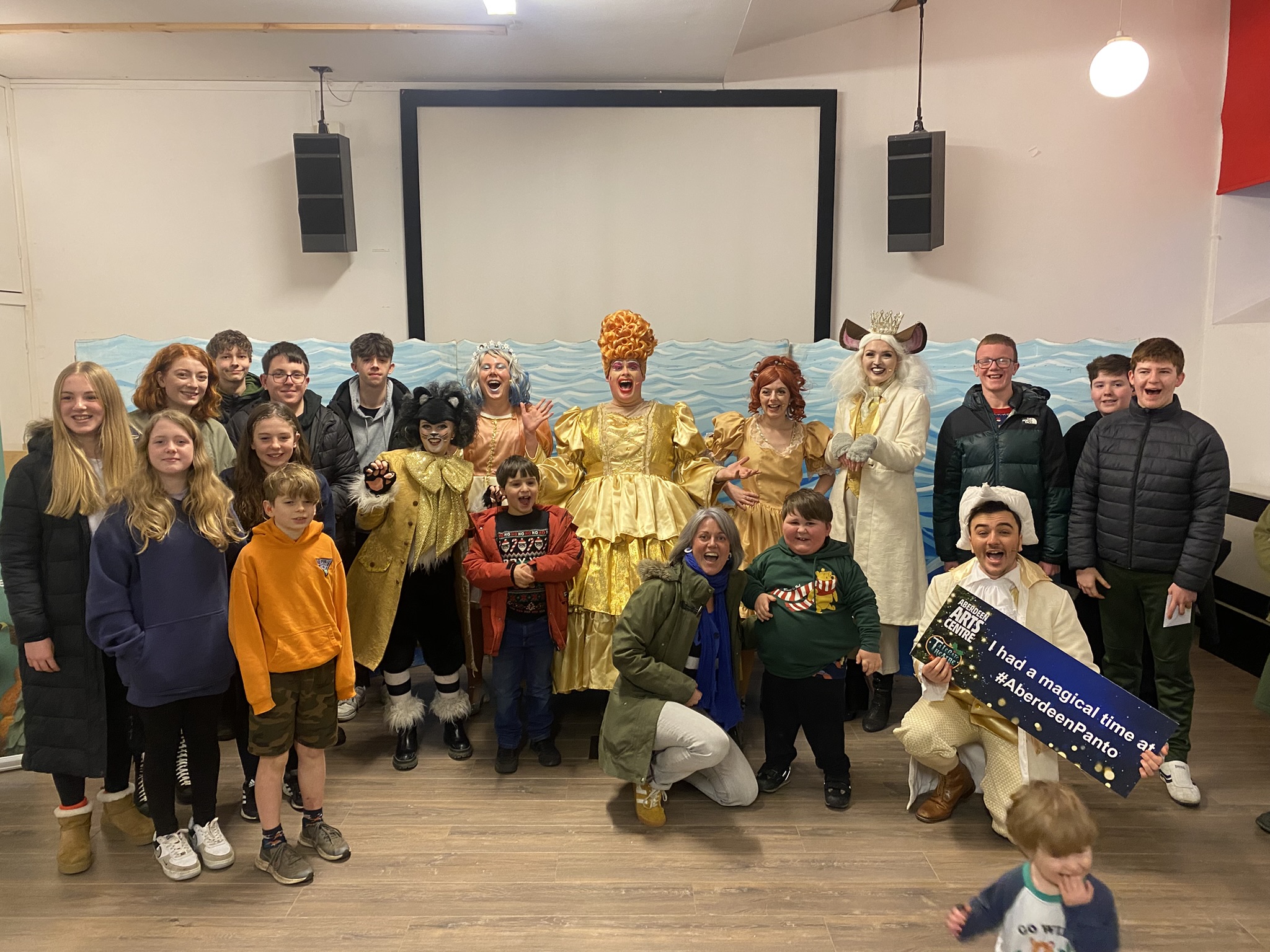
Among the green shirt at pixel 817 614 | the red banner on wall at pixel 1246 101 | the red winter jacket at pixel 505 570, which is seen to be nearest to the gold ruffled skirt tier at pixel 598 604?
the red winter jacket at pixel 505 570

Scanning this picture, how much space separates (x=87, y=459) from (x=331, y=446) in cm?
95

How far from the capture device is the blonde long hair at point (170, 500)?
8.52 feet

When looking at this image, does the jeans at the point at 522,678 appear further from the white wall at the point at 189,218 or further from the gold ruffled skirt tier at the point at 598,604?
the white wall at the point at 189,218

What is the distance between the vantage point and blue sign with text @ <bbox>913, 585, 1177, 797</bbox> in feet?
8.51

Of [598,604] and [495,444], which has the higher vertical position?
[495,444]

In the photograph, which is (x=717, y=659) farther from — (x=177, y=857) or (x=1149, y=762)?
(x=177, y=857)

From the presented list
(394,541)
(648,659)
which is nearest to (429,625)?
(394,541)

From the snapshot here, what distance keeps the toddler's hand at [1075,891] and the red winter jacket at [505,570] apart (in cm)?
202

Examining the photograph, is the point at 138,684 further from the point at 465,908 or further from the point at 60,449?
the point at 465,908

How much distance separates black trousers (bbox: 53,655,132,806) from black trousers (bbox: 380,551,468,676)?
2.99 feet

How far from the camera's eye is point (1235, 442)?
526 cm

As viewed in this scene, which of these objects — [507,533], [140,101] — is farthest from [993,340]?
[140,101]

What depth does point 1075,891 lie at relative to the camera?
171 cm

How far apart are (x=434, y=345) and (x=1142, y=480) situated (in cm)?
346
